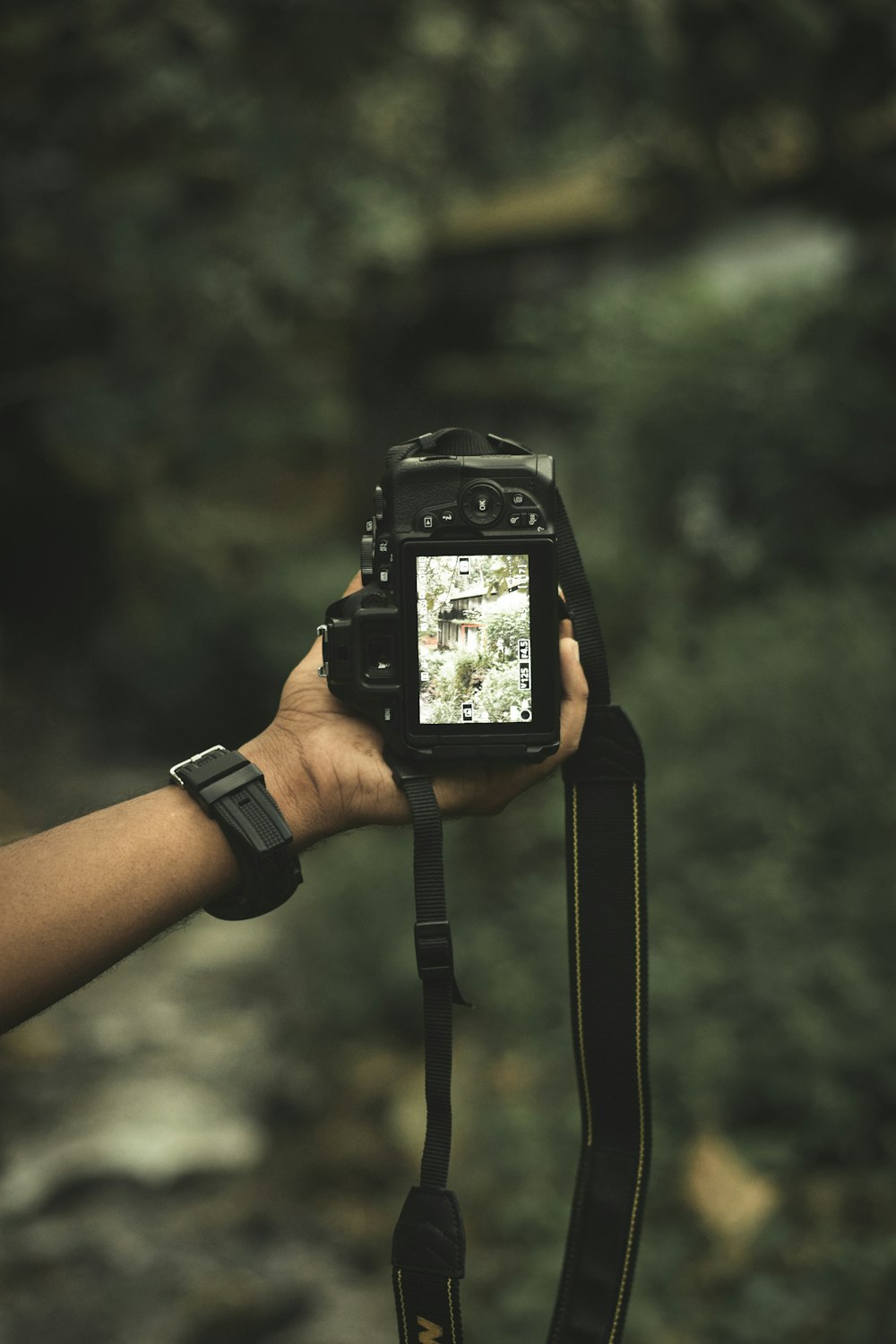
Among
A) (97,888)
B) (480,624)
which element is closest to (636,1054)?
(480,624)

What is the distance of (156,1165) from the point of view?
392 cm

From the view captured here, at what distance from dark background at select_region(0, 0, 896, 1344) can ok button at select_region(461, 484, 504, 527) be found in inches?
62.7

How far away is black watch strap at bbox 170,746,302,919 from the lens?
1323 millimetres

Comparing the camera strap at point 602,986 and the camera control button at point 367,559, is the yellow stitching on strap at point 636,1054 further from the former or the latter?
the camera control button at point 367,559

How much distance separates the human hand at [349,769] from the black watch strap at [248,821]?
6 centimetres

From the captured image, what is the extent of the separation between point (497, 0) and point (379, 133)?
83.1 inches

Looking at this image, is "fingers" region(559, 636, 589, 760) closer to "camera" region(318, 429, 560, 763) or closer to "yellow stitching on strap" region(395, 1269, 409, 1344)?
"camera" region(318, 429, 560, 763)

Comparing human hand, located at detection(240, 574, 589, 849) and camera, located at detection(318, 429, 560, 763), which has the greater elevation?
camera, located at detection(318, 429, 560, 763)

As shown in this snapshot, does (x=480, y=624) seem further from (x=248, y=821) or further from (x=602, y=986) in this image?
(x=602, y=986)

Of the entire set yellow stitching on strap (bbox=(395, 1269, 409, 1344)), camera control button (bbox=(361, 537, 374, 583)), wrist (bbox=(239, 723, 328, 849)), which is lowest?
yellow stitching on strap (bbox=(395, 1269, 409, 1344))

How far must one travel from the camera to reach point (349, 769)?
1.43 m

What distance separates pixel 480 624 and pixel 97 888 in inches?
20.9

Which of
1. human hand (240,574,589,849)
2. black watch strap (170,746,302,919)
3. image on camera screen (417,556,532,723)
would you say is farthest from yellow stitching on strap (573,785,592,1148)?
black watch strap (170,746,302,919)

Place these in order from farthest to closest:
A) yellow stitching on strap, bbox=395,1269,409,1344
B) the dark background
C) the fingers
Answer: the dark background → the fingers → yellow stitching on strap, bbox=395,1269,409,1344
